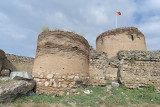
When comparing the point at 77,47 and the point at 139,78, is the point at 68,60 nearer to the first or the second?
the point at 77,47

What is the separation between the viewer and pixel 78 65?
568 cm

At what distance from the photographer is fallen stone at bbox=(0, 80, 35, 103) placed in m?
3.72

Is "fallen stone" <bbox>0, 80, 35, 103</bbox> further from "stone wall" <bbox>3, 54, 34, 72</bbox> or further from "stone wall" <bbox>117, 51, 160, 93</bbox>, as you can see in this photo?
"stone wall" <bbox>3, 54, 34, 72</bbox>

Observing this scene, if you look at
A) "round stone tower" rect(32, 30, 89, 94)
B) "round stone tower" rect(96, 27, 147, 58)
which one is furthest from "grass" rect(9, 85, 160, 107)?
"round stone tower" rect(96, 27, 147, 58)

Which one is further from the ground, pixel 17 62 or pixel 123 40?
pixel 123 40

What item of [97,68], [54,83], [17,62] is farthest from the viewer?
[17,62]

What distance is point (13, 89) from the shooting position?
395cm

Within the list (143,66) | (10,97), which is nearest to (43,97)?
(10,97)

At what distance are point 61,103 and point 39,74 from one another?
1.90m

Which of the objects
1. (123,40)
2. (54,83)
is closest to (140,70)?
(54,83)

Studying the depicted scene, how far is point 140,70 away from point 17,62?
46.6 ft

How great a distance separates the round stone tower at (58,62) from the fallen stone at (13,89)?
24.1 inches

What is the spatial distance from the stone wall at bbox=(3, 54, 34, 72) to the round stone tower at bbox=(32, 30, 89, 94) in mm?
9232

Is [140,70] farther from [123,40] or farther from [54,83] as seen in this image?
[123,40]
